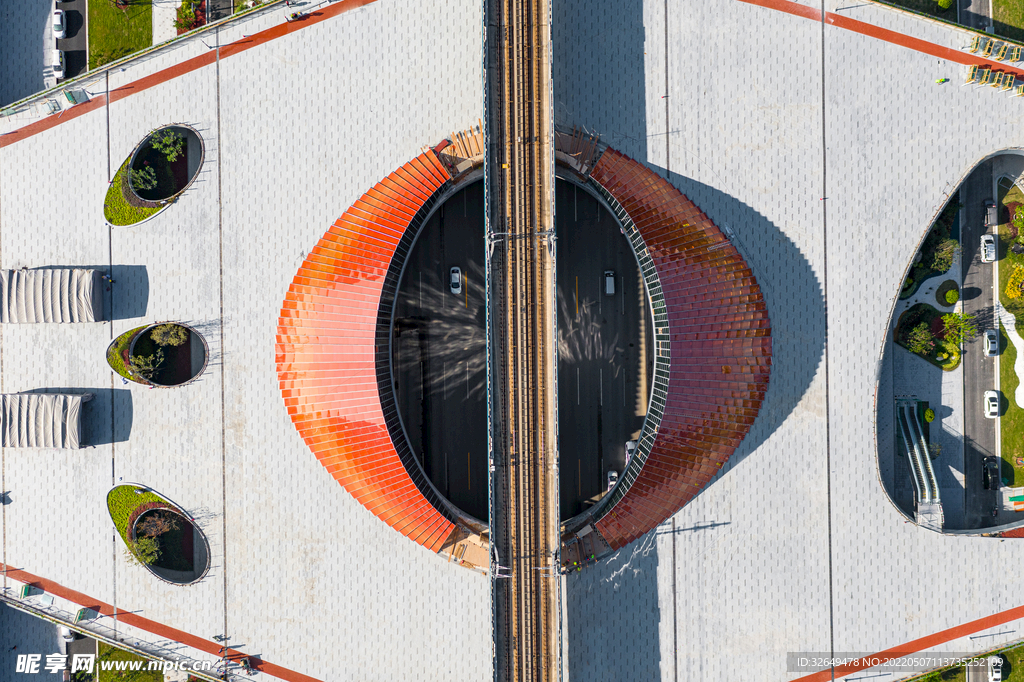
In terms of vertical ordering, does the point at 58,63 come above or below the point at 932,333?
above

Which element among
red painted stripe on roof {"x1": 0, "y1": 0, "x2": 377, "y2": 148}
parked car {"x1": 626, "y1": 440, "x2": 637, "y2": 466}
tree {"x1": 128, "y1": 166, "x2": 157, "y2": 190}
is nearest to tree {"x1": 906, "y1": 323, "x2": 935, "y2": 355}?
parked car {"x1": 626, "y1": 440, "x2": 637, "y2": 466}

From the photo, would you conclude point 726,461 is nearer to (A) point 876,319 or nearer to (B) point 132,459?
(A) point 876,319

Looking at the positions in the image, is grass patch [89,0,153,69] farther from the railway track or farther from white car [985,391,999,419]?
white car [985,391,999,419]

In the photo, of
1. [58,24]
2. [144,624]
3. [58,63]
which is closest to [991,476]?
[144,624]

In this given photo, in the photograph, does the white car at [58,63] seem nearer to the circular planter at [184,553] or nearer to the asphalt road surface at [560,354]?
the asphalt road surface at [560,354]

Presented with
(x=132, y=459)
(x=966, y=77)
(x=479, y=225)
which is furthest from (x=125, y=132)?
(x=966, y=77)

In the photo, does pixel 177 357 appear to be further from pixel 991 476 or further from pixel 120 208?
pixel 991 476

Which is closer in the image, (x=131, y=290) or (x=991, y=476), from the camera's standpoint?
(x=131, y=290)
